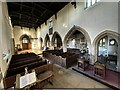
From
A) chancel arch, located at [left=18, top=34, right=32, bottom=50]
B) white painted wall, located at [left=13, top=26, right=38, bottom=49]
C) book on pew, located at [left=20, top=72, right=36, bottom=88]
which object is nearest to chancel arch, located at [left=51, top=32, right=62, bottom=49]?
white painted wall, located at [left=13, top=26, right=38, bottom=49]

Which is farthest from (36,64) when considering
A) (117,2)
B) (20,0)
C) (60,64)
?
(20,0)

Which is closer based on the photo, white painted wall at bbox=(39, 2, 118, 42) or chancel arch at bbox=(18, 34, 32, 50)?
white painted wall at bbox=(39, 2, 118, 42)

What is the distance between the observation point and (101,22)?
17.7 ft

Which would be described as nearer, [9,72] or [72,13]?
[9,72]

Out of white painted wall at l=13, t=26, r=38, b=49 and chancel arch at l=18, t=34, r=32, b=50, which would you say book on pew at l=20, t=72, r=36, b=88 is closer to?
white painted wall at l=13, t=26, r=38, b=49

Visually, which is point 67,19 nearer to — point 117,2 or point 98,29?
point 98,29

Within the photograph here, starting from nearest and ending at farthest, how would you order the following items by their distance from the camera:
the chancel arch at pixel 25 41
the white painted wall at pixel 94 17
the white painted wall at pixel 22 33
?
the white painted wall at pixel 94 17, the white painted wall at pixel 22 33, the chancel arch at pixel 25 41

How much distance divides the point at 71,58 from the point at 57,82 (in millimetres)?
2630

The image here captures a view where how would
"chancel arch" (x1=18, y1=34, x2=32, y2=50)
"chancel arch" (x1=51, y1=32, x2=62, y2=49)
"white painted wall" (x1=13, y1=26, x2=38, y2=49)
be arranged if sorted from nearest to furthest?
"chancel arch" (x1=51, y1=32, x2=62, y2=49)
"white painted wall" (x1=13, y1=26, x2=38, y2=49)
"chancel arch" (x1=18, y1=34, x2=32, y2=50)

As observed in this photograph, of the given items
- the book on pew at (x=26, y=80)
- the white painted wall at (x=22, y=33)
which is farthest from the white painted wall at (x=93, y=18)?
the white painted wall at (x=22, y=33)

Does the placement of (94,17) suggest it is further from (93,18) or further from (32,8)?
(32,8)

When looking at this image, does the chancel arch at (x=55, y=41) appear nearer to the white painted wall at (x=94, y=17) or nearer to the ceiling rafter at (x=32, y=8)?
the ceiling rafter at (x=32, y=8)

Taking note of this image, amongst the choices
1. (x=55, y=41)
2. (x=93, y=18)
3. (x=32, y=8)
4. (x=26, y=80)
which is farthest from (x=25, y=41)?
(x=26, y=80)

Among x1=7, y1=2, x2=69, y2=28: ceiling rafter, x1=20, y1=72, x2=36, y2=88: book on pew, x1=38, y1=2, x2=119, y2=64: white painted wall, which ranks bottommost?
x1=20, y1=72, x2=36, y2=88: book on pew
